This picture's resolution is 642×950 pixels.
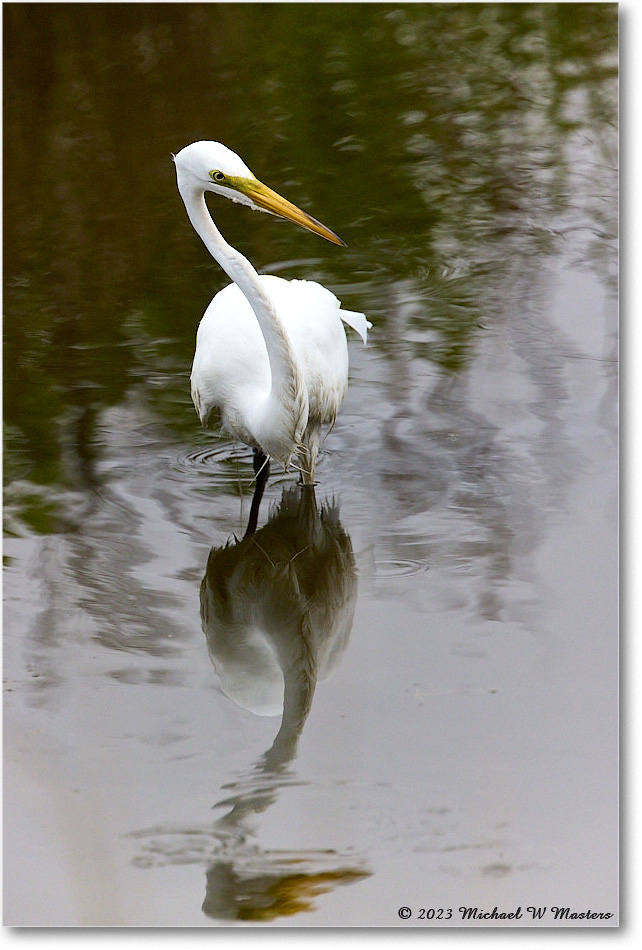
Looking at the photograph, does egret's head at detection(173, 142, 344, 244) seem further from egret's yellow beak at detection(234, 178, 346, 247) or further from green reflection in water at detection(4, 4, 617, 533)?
green reflection in water at detection(4, 4, 617, 533)

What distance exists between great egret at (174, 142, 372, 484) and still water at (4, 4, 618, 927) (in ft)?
0.90

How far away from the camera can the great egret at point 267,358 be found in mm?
3162

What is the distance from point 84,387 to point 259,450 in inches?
34.9

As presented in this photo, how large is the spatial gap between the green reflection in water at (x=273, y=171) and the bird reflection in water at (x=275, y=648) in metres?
0.66

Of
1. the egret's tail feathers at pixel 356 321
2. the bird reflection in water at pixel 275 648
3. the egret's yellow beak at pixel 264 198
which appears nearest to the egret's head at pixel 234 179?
the egret's yellow beak at pixel 264 198

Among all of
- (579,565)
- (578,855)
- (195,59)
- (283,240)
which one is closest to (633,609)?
(579,565)

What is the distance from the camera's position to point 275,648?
313 cm

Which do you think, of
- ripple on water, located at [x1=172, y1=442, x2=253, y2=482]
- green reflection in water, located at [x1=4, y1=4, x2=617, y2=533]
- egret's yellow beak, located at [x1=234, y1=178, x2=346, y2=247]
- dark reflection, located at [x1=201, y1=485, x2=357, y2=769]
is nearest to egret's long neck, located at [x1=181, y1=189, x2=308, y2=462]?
egret's yellow beak, located at [x1=234, y1=178, x2=346, y2=247]

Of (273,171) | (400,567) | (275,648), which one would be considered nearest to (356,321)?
(400,567)

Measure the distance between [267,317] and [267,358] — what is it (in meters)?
0.37

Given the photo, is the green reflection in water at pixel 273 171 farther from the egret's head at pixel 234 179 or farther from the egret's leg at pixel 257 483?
the egret's head at pixel 234 179

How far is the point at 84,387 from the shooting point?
4.36 m

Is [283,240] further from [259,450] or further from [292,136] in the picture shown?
[259,450]

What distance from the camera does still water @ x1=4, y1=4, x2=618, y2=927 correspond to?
8.36 ft
